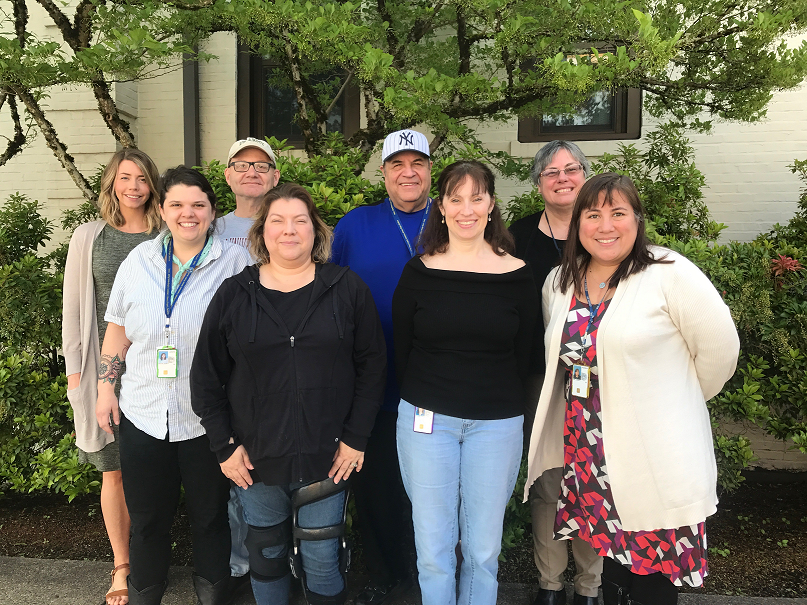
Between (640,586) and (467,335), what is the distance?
1.24 meters

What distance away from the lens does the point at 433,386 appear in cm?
228

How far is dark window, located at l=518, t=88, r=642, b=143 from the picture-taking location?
5.32 metres

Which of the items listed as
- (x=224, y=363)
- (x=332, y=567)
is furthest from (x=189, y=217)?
(x=332, y=567)

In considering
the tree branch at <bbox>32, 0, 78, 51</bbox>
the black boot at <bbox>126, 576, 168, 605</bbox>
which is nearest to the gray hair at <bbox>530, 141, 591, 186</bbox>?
the black boot at <bbox>126, 576, 168, 605</bbox>

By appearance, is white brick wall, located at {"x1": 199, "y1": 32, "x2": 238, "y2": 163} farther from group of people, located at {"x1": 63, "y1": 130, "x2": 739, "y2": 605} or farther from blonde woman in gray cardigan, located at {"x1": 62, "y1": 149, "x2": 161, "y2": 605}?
group of people, located at {"x1": 63, "y1": 130, "x2": 739, "y2": 605}

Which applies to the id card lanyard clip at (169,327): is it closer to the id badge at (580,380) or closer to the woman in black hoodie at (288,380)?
the woman in black hoodie at (288,380)

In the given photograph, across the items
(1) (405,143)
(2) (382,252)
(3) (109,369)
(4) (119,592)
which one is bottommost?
(4) (119,592)

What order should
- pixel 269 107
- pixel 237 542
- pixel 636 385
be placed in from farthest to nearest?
pixel 269 107
pixel 237 542
pixel 636 385

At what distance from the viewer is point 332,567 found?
8.24ft

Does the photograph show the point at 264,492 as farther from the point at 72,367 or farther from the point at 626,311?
the point at 626,311

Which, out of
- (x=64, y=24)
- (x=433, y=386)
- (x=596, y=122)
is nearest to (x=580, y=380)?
(x=433, y=386)

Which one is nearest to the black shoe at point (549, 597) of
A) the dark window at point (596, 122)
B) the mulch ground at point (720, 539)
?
the mulch ground at point (720, 539)

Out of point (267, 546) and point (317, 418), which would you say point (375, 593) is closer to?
point (267, 546)

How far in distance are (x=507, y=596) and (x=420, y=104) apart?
282 centimetres
